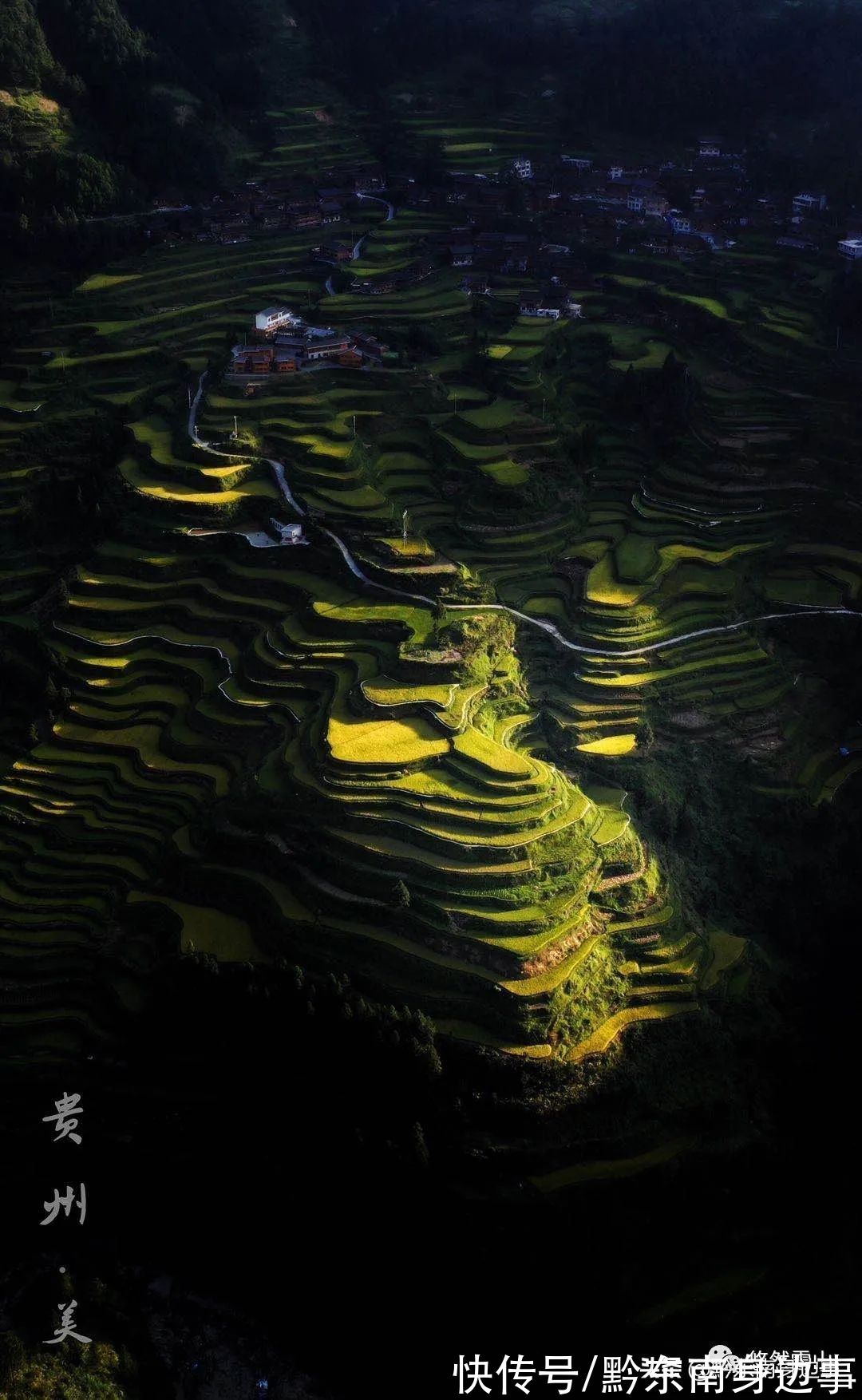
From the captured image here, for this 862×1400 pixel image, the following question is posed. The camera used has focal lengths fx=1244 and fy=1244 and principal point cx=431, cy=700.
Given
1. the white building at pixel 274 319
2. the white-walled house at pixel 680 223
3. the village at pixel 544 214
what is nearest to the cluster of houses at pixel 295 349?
the white building at pixel 274 319

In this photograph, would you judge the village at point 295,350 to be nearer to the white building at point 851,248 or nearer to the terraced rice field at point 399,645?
the terraced rice field at point 399,645

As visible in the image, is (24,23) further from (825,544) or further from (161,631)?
(825,544)

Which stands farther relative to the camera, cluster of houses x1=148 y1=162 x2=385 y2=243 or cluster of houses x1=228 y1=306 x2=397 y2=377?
cluster of houses x1=148 y1=162 x2=385 y2=243

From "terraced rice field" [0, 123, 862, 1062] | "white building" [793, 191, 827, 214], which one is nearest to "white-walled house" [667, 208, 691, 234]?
"terraced rice field" [0, 123, 862, 1062]

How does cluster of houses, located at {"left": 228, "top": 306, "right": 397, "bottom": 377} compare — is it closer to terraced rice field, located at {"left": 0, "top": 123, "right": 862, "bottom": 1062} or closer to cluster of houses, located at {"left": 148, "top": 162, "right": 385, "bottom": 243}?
terraced rice field, located at {"left": 0, "top": 123, "right": 862, "bottom": 1062}

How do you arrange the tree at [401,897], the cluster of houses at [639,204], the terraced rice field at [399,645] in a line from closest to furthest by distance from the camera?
1. the tree at [401,897]
2. the terraced rice field at [399,645]
3. the cluster of houses at [639,204]

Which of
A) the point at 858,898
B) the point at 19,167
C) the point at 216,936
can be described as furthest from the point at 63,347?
the point at 858,898
